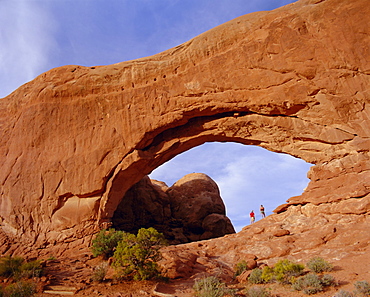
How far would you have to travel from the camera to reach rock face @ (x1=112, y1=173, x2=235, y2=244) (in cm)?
2262

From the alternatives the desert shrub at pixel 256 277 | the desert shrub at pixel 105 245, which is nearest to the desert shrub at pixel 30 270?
the desert shrub at pixel 105 245

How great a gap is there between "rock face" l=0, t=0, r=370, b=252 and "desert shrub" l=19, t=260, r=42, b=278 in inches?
171

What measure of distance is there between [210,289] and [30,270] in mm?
6508

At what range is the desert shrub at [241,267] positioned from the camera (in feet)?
35.3

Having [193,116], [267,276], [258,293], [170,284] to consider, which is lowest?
[258,293]

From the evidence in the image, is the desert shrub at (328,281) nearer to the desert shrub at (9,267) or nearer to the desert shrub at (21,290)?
the desert shrub at (21,290)

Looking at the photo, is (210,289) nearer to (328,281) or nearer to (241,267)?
(241,267)

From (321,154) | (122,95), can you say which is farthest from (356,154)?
(122,95)

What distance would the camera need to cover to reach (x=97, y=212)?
16.1 meters

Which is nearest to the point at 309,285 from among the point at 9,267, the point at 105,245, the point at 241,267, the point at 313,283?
the point at 313,283

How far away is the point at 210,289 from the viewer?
28.3ft

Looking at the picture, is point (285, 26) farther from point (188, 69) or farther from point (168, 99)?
point (168, 99)

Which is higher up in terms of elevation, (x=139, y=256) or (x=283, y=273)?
→ (x=139, y=256)

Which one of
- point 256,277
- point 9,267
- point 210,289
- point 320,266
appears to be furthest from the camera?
point 9,267
